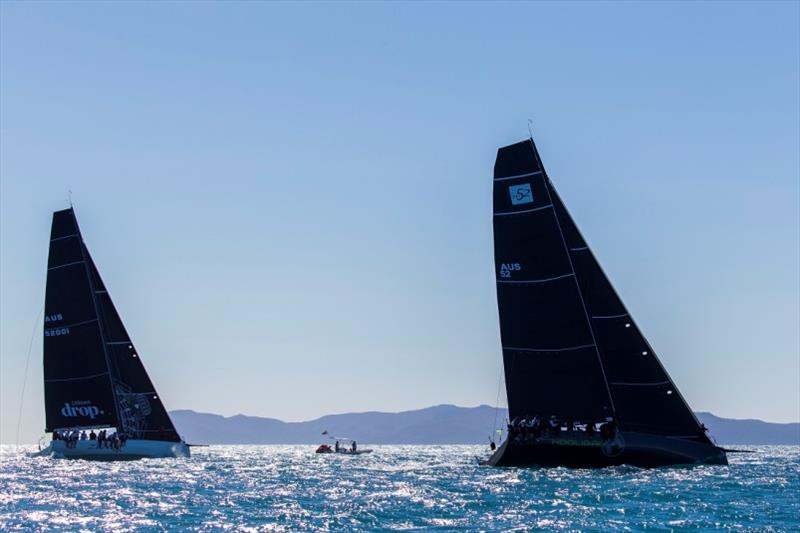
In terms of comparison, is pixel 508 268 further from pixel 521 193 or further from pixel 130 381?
pixel 130 381

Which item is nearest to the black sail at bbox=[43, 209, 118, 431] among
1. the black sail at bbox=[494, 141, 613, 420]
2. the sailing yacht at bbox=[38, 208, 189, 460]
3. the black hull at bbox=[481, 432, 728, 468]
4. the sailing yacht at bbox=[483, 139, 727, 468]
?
the sailing yacht at bbox=[38, 208, 189, 460]

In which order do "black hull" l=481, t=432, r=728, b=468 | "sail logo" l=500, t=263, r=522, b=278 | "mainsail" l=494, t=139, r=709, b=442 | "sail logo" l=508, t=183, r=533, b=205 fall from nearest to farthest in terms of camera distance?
1. "black hull" l=481, t=432, r=728, b=468
2. "mainsail" l=494, t=139, r=709, b=442
3. "sail logo" l=500, t=263, r=522, b=278
4. "sail logo" l=508, t=183, r=533, b=205

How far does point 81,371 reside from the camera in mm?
91250

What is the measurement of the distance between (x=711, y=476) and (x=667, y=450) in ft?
9.64

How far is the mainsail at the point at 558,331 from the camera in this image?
66688 millimetres

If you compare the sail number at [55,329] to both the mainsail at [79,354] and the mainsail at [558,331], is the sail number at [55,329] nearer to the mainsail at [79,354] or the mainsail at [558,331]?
the mainsail at [79,354]

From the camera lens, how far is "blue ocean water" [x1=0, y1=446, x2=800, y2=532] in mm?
40281

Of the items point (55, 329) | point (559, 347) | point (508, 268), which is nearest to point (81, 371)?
point (55, 329)

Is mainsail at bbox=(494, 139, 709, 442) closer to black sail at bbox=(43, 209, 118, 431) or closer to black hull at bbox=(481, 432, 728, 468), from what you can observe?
black hull at bbox=(481, 432, 728, 468)

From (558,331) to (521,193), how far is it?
8190 mm

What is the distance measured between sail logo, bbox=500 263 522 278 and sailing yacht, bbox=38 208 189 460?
35011 millimetres

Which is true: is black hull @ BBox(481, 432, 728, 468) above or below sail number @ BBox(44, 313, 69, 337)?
below

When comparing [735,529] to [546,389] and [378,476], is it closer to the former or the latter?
[546,389]

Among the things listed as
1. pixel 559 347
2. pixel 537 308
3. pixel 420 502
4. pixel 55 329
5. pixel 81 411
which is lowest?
pixel 420 502
